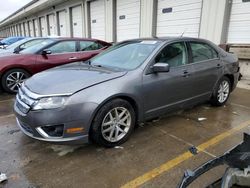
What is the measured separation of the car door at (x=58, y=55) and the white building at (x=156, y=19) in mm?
3326

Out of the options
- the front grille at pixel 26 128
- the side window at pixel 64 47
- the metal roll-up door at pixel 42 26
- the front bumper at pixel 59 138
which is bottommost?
the front bumper at pixel 59 138

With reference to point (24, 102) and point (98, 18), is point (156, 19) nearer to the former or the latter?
point (98, 18)

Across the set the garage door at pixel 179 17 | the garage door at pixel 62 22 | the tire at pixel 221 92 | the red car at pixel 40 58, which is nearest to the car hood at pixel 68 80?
the tire at pixel 221 92

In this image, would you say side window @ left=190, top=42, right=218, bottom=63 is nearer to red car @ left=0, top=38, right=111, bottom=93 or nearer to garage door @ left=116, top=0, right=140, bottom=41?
red car @ left=0, top=38, right=111, bottom=93

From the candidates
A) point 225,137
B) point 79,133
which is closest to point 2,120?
point 79,133

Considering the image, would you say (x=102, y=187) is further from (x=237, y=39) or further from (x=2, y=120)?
(x=237, y=39)

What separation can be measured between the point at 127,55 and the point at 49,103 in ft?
5.29

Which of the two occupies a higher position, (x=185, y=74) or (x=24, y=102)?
(x=185, y=74)

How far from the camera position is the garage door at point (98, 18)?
1362 centimetres

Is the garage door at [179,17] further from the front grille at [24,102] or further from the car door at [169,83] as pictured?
the front grille at [24,102]

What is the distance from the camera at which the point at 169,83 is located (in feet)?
12.0

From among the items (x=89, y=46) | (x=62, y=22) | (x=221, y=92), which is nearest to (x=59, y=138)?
(x=221, y=92)

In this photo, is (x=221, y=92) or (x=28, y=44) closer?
(x=221, y=92)

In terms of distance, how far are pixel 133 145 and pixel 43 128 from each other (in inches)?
49.7
